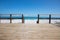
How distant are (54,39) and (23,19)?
763 cm

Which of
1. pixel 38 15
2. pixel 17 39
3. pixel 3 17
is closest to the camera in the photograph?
pixel 17 39

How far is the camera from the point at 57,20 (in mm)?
12211

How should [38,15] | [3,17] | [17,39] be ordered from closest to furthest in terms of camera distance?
[17,39] → [38,15] → [3,17]

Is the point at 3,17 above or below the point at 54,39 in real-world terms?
above

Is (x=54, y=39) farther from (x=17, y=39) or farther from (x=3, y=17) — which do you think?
(x=3, y=17)

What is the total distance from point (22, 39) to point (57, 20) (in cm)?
867

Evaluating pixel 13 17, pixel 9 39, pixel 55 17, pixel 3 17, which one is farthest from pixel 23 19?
pixel 9 39

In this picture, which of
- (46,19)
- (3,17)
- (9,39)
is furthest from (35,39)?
→ (3,17)

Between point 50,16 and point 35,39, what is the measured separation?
7.61 metres

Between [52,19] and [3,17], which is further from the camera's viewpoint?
[3,17]

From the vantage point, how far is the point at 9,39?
13.8 ft

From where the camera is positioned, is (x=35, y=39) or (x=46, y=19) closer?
(x=35, y=39)

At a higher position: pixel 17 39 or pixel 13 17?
pixel 13 17

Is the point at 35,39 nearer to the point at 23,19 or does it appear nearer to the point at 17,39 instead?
the point at 17,39
